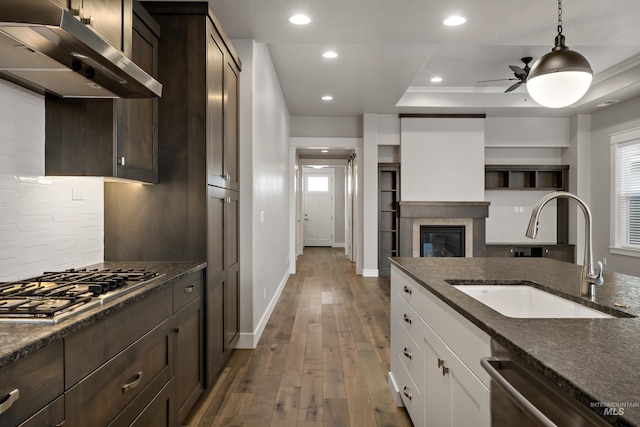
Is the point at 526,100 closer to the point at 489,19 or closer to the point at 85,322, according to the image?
the point at 489,19

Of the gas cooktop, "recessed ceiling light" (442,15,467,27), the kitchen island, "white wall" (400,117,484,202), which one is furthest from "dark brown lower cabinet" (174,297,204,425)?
"white wall" (400,117,484,202)

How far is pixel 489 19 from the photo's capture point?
3.06 metres

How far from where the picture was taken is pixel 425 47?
4035 mm

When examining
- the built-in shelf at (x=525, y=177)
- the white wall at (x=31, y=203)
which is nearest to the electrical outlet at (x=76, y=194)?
the white wall at (x=31, y=203)

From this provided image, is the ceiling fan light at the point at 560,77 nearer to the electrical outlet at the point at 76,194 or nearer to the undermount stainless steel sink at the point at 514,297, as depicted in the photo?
the undermount stainless steel sink at the point at 514,297

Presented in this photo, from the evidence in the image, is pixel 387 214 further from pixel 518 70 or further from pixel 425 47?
pixel 425 47

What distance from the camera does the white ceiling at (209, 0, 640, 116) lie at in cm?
289

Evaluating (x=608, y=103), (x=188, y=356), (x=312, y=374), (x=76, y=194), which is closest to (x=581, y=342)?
(x=188, y=356)

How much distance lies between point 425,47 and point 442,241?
3869mm

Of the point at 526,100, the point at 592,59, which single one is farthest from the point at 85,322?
the point at 526,100

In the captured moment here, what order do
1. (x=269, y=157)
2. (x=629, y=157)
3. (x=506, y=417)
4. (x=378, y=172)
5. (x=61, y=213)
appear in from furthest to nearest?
(x=378, y=172), (x=629, y=157), (x=269, y=157), (x=61, y=213), (x=506, y=417)

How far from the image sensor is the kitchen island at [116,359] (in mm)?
947

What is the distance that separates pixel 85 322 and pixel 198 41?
6.12ft

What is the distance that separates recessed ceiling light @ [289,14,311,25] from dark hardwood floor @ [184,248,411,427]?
2.67 m
